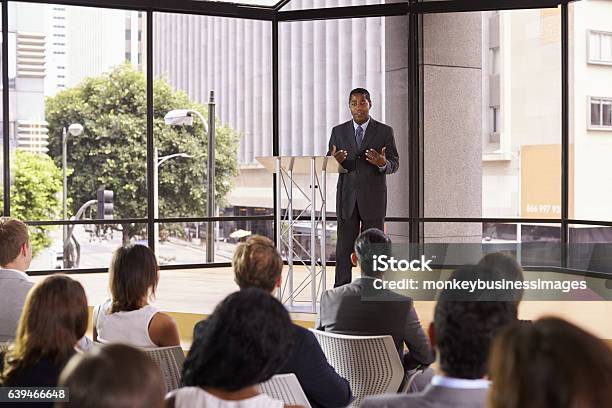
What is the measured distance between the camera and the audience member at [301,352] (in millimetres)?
2832

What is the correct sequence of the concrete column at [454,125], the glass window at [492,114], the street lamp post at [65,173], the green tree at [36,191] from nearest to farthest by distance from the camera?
1. the green tree at [36,191]
2. the street lamp post at [65,173]
3. the glass window at [492,114]
4. the concrete column at [454,125]

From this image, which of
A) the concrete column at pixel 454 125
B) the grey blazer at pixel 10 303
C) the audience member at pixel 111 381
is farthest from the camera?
the concrete column at pixel 454 125

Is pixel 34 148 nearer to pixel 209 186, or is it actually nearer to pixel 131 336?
pixel 209 186

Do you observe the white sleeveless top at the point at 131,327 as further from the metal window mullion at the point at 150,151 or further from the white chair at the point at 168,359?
the metal window mullion at the point at 150,151

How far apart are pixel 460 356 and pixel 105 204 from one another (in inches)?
267

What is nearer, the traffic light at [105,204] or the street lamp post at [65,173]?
the street lamp post at [65,173]

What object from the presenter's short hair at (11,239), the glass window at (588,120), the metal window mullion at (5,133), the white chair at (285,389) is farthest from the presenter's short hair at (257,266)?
the glass window at (588,120)

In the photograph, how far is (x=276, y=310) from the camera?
195cm

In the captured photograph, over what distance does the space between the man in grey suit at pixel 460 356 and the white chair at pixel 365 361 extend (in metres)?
1.49

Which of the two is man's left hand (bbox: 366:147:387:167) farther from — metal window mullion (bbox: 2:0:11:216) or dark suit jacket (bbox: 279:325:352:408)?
metal window mullion (bbox: 2:0:11:216)

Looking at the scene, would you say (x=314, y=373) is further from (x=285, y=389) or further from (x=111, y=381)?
(x=111, y=381)

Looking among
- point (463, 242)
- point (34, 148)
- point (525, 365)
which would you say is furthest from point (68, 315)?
point (463, 242)

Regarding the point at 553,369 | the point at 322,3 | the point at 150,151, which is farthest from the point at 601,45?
the point at 553,369

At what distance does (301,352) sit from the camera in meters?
2.83
